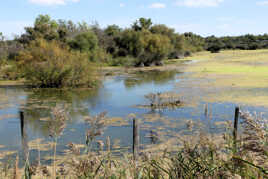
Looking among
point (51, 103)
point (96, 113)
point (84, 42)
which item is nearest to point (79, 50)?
point (84, 42)

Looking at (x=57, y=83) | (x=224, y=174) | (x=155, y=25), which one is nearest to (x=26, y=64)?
(x=57, y=83)

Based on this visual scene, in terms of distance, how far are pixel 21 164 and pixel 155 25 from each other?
47.9 m

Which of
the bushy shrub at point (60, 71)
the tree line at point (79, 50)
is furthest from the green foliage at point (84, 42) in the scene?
the bushy shrub at point (60, 71)

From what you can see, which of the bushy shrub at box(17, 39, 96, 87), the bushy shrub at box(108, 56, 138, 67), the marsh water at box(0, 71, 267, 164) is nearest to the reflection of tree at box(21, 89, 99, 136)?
the marsh water at box(0, 71, 267, 164)

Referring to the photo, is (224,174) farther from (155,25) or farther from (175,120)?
(155,25)

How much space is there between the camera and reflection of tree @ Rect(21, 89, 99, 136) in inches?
412

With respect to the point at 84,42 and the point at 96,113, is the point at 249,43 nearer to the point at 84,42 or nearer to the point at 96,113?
the point at 84,42

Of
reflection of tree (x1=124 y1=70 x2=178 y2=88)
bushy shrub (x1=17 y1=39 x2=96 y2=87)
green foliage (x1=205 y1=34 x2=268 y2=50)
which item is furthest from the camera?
green foliage (x1=205 y1=34 x2=268 y2=50)

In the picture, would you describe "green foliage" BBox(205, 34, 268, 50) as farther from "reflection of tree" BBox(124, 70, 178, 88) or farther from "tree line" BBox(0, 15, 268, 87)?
"reflection of tree" BBox(124, 70, 178, 88)

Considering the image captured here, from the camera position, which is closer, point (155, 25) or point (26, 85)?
point (26, 85)

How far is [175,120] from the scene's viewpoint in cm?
1023

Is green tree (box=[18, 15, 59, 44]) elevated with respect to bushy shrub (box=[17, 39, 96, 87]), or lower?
elevated

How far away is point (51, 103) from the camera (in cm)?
1372

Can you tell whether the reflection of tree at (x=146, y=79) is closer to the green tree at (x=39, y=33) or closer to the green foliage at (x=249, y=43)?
the green tree at (x=39, y=33)
